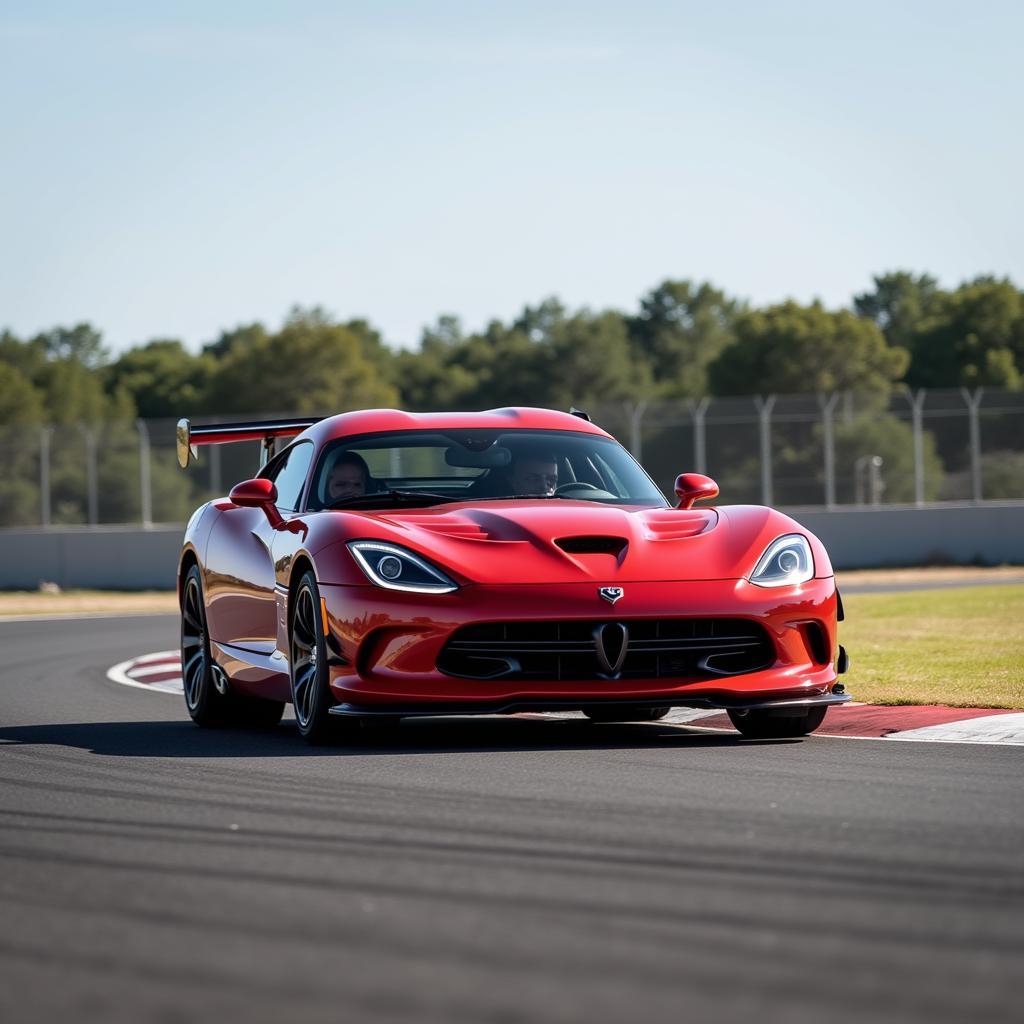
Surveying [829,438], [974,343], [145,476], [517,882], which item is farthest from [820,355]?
[517,882]

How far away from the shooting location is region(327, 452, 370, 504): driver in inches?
356

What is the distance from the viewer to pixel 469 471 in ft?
30.1

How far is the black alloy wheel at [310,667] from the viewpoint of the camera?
813 centimetres

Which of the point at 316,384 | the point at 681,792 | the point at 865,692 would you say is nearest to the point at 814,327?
the point at 316,384

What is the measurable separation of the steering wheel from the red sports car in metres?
0.03

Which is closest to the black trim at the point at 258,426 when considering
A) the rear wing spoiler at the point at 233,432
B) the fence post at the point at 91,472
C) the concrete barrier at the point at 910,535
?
→ the rear wing spoiler at the point at 233,432

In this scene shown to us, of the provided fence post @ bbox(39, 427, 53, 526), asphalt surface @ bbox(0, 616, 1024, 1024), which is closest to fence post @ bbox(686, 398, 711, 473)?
fence post @ bbox(39, 427, 53, 526)

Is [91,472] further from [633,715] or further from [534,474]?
[534,474]

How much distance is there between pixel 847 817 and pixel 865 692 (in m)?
4.64

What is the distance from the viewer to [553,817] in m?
6.01

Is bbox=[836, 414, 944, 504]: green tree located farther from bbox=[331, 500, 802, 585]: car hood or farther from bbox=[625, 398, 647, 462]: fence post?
bbox=[331, 500, 802, 585]: car hood

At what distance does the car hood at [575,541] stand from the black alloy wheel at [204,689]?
64.8 inches

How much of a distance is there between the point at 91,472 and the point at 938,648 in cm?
2089

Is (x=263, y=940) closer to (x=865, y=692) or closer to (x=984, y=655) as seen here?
(x=865, y=692)
